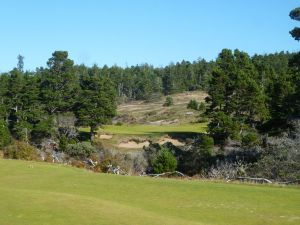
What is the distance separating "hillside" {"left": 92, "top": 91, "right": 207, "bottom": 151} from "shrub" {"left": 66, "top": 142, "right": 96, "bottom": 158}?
6.56 m

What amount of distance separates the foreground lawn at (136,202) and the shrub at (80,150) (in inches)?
910

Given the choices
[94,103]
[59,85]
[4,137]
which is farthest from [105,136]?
[4,137]

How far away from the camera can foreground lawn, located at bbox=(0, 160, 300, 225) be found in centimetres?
1301

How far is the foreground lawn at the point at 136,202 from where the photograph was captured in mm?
13008

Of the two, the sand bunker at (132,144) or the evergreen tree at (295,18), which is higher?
the evergreen tree at (295,18)

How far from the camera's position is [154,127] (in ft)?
249

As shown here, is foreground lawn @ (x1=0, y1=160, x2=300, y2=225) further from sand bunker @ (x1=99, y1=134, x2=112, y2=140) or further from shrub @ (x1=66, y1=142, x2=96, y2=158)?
sand bunker @ (x1=99, y1=134, x2=112, y2=140)

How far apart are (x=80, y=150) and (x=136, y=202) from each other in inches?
1235

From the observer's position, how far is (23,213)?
43.3 ft

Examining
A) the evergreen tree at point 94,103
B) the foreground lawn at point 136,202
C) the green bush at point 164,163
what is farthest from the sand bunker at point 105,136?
the foreground lawn at point 136,202

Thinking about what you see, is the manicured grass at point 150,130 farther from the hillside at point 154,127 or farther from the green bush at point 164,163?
the green bush at point 164,163

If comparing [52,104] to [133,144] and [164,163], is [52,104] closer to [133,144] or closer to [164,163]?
[133,144]

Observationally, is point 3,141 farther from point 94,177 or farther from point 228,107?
point 94,177

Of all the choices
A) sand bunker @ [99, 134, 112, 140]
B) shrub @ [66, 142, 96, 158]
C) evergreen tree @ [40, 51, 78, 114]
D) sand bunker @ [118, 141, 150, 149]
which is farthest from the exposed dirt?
shrub @ [66, 142, 96, 158]
